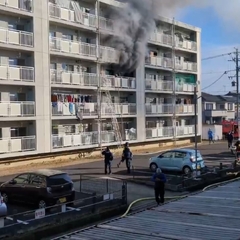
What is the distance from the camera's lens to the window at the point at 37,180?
52.0ft

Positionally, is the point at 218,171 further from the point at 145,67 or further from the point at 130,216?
the point at 145,67

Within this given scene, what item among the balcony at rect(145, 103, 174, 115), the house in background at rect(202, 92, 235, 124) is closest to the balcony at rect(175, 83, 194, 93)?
the balcony at rect(145, 103, 174, 115)

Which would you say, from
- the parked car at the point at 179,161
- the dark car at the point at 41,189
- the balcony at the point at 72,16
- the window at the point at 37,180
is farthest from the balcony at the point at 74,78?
the window at the point at 37,180

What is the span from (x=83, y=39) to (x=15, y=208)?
68.8ft

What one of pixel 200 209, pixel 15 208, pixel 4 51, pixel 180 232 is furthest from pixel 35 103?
pixel 180 232

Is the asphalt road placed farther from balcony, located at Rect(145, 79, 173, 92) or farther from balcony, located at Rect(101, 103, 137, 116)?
balcony, located at Rect(145, 79, 173, 92)

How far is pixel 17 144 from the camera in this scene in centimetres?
2752

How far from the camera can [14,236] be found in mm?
12016

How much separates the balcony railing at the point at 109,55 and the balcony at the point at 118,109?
3.75m

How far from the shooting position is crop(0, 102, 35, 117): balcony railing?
26766 mm

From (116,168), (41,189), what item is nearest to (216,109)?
(116,168)

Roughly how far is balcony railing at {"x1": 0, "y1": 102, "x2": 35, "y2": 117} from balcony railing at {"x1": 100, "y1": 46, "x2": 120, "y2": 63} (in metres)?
8.93

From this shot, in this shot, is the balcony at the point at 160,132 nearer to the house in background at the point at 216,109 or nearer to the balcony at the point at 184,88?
the balcony at the point at 184,88

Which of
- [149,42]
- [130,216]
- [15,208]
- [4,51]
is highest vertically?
[149,42]
